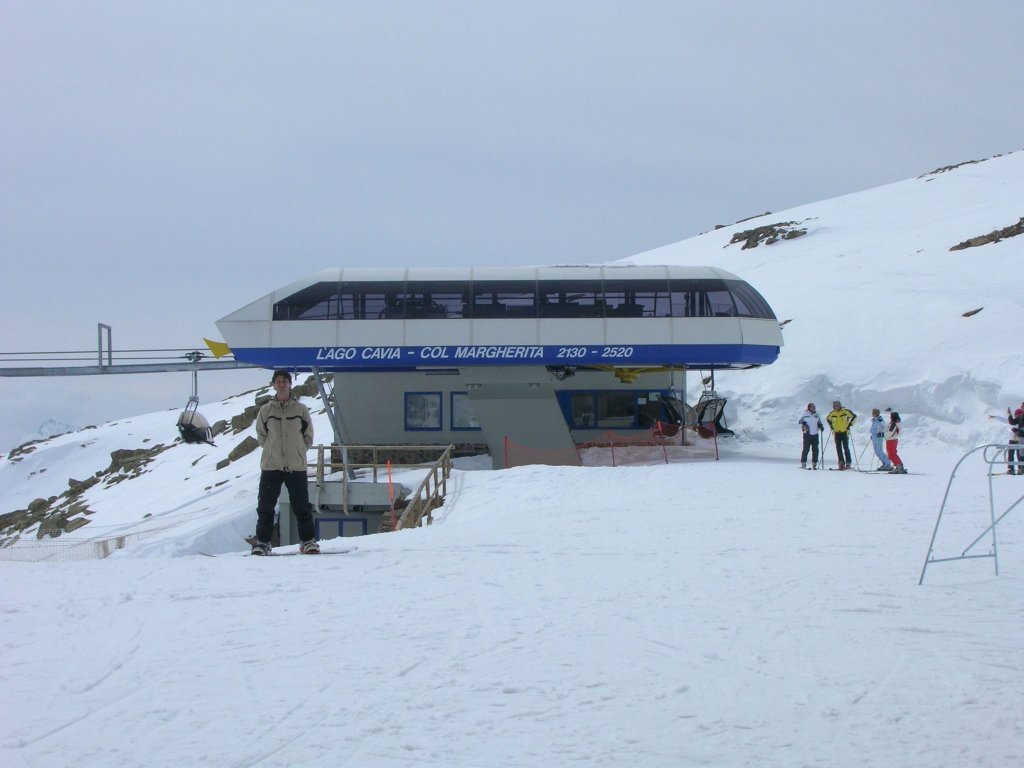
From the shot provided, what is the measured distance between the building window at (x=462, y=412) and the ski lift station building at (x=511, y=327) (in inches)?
62.7

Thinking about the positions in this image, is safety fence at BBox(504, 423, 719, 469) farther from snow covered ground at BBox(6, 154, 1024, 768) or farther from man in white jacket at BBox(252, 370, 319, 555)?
man in white jacket at BBox(252, 370, 319, 555)

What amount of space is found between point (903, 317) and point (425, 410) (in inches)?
802

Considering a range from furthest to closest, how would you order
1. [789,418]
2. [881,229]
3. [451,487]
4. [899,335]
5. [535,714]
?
[881,229], [899,335], [789,418], [451,487], [535,714]

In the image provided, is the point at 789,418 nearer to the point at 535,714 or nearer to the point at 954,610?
the point at 954,610

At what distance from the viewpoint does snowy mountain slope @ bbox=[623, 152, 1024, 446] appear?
29156 millimetres

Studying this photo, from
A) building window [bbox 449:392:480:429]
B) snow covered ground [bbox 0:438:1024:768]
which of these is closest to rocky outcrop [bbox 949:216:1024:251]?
building window [bbox 449:392:480:429]

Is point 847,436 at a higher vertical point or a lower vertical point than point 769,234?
lower

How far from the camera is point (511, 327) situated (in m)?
25.8

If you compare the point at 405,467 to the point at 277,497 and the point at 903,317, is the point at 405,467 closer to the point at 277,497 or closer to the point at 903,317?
the point at 277,497

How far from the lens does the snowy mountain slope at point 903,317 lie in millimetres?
29156

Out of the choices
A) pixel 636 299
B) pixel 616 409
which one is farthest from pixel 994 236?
pixel 636 299

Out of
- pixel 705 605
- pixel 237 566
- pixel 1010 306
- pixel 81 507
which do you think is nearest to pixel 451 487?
pixel 237 566

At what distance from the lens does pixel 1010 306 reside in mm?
33750

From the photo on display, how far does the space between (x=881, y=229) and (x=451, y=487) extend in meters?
47.0
